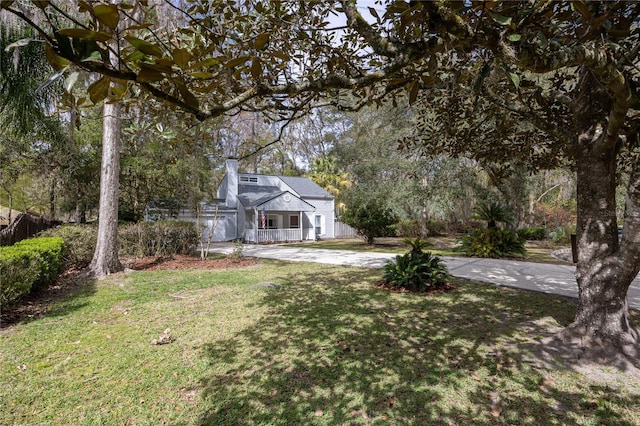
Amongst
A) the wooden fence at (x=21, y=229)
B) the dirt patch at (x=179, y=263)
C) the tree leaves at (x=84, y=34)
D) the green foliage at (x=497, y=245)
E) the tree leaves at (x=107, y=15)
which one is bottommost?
the dirt patch at (x=179, y=263)

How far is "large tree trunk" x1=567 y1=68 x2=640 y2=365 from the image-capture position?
3.61 m

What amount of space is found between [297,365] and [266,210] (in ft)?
60.4

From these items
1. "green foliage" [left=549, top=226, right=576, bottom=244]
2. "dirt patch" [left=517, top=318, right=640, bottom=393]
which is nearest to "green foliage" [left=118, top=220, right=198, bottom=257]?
"dirt patch" [left=517, top=318, right=640, bottom=393]

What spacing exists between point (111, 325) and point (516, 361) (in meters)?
5.34

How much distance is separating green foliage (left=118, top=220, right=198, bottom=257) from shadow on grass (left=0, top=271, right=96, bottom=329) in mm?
3402

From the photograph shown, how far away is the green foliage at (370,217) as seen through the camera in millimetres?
17219

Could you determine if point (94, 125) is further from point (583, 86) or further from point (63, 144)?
point (583, 86)

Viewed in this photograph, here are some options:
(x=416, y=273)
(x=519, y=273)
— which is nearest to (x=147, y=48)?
(x=416, y=273)

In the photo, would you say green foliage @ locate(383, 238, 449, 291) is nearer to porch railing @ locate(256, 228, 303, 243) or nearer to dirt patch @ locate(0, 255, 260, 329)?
Answer: dirt patch @ locate(0, 255, 260, 329)

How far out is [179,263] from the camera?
35.8 feet

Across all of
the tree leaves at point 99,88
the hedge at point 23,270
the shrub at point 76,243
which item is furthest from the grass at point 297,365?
the shrub at point 76,243

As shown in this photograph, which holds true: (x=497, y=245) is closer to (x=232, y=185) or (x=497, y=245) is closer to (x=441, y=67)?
(x=441, y=67)

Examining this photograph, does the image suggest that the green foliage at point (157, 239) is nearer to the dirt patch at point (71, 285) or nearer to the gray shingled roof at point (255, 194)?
the dirt patch at point (71, 285)

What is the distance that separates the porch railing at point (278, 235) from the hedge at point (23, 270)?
46.9 ft
